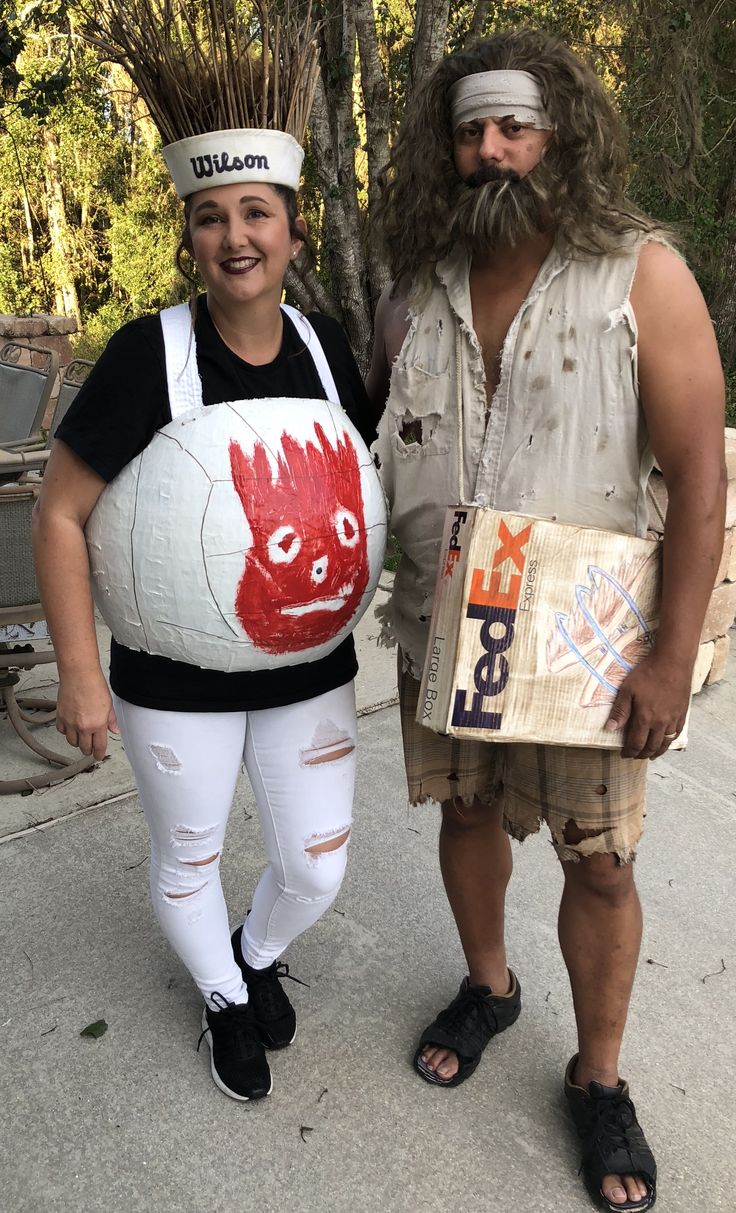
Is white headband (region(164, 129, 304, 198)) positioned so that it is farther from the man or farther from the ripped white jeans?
the ripped white jeans

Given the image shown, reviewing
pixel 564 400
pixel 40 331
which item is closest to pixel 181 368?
pixel 564 400

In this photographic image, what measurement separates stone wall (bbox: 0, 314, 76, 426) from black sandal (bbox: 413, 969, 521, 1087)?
6798mm

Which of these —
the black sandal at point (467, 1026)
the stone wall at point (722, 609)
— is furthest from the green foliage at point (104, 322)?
the black sandal at point (467, 1026)

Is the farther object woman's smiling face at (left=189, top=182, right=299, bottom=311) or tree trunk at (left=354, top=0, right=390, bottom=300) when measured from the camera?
tree trunk at (left=354, top=0, right=390, bottom=300)

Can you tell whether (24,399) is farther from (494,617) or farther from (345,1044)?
(494,617)

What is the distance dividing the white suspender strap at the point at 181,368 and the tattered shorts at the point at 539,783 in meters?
0.76

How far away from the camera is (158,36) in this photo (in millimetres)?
1577

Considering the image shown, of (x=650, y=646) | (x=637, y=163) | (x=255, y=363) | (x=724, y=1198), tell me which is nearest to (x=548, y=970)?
(x=724, y=1198)

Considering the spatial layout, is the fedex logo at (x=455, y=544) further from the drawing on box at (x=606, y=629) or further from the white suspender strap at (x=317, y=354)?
the white suspender strap at (x=317, y=354)

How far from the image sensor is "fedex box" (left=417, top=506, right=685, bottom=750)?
152cm

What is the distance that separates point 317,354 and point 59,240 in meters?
18.1

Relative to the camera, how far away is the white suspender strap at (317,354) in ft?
5.82

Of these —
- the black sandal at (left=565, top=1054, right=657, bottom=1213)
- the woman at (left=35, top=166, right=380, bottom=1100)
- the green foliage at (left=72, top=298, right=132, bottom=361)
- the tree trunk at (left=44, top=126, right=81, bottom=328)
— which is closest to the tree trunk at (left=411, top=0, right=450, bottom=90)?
the woman at (left=35, top=166, right=380, bottom=1100)

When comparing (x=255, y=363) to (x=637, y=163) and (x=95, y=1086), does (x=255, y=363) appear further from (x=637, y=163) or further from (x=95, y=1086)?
(x=637, y=163)
